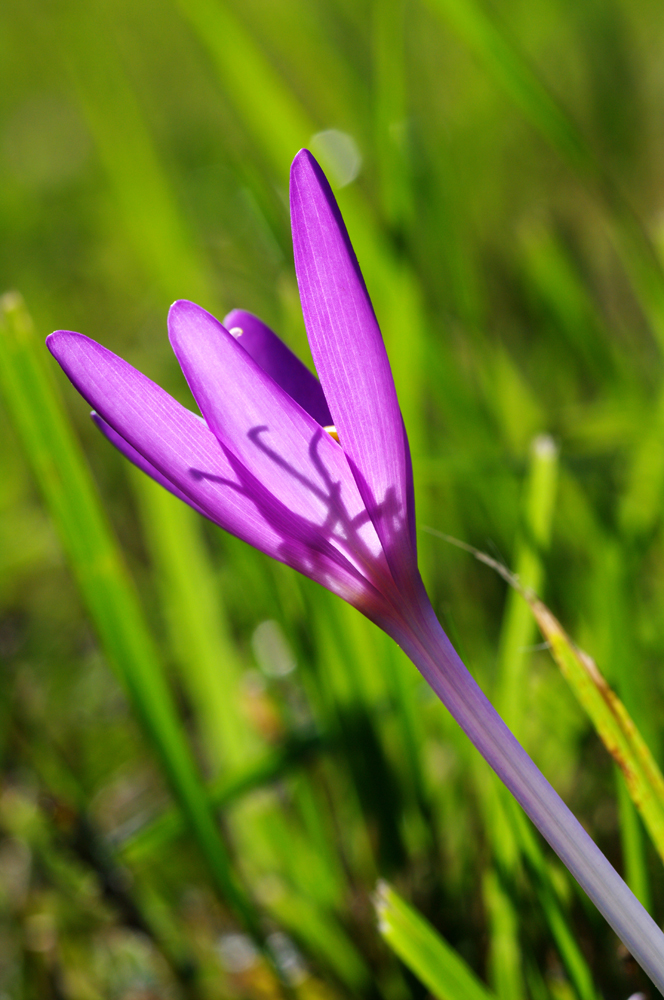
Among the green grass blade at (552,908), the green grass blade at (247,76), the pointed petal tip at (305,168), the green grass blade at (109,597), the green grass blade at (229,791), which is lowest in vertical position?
the green grass blade at (552,908)

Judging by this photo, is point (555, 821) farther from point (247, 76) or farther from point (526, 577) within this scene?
Answer: point (247, 76)

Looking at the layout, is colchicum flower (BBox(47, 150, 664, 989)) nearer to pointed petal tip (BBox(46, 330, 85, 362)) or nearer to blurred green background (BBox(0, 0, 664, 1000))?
pointed petal tip (BBox(46, 330, 85, 362))

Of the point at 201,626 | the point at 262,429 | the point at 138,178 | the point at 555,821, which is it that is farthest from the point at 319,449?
the point at 138,178

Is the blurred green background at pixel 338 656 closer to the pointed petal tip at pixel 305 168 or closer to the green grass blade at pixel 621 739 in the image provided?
the green grass blade at pixel 621 739

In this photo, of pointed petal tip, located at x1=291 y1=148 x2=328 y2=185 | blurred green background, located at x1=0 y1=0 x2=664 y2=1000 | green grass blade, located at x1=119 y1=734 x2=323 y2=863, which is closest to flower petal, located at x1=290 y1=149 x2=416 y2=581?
pointed petal tip, located at x1=291 y1=148 x2=328 y2=185

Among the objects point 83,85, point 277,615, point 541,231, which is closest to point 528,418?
point 541,231

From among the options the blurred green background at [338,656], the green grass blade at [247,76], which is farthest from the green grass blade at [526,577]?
the green grass blade at [247,76]
